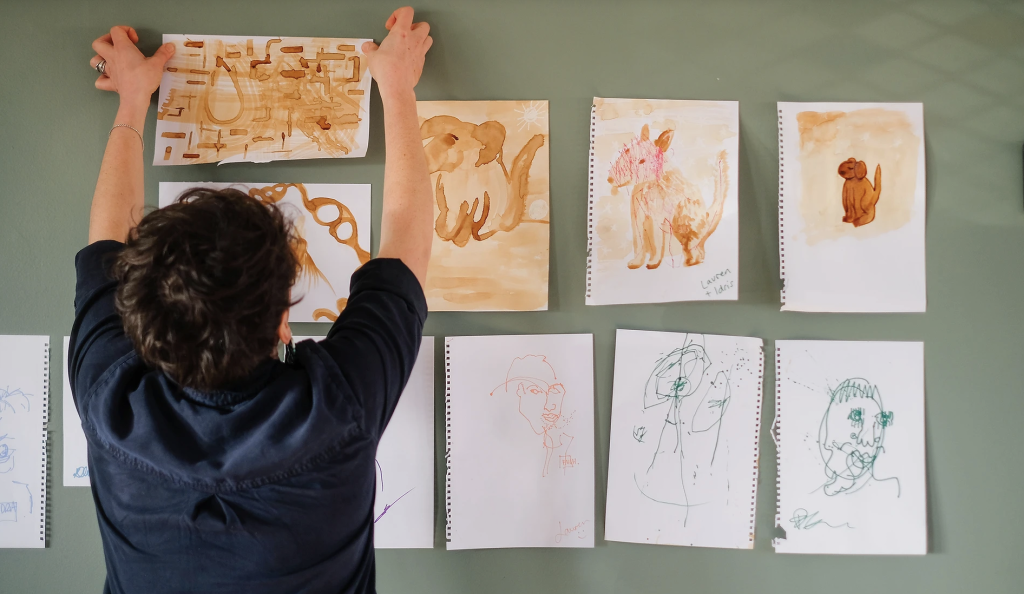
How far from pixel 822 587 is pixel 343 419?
104 cm

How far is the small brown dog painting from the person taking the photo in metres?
1.21

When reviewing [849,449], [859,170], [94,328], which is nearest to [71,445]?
[94,328]

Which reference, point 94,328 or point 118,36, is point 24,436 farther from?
point 118,36

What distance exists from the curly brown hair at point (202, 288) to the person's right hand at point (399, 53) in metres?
0.47

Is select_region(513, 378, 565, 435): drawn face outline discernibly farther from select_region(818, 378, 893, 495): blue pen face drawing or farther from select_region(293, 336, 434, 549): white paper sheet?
select_region(818, 378, 893, 495): blue pen face drawing

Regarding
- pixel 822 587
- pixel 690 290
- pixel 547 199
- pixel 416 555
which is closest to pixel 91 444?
pixel 416 555

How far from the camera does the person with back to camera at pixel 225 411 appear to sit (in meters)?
0.69

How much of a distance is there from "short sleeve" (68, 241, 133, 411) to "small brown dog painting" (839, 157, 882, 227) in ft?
4.02

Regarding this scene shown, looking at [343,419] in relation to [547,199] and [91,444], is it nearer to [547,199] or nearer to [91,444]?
[91,444]

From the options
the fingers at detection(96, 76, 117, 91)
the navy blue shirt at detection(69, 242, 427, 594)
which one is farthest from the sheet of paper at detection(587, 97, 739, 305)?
the fingers at detection(96, 76, 117, 91)

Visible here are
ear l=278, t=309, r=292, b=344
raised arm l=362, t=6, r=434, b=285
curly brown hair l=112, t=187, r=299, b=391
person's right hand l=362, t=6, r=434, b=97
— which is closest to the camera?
curly brown hair l=112, t=187, r=299, b=391

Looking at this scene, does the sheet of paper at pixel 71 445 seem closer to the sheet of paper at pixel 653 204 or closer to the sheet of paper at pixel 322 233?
the sheet of paper at pixel 322 233

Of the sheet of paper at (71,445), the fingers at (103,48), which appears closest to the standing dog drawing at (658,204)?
the fingers at (103,48)
